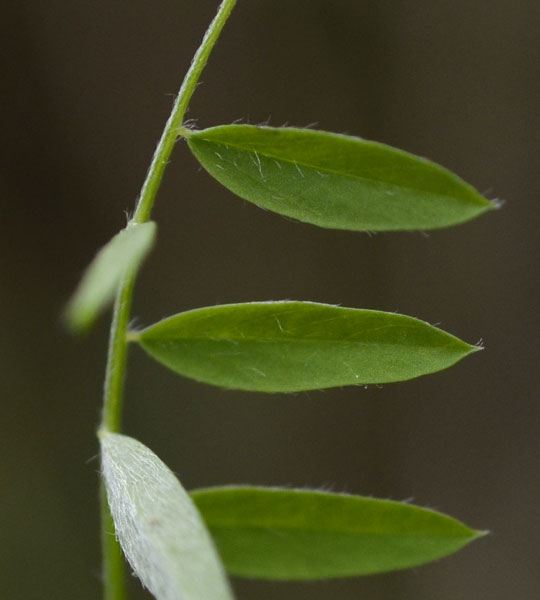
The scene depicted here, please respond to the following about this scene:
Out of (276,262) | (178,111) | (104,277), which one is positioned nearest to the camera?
(104,277)

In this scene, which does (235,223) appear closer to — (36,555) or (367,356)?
(36,555)

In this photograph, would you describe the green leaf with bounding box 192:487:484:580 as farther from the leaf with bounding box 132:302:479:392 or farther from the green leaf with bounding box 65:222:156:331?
the green leaf with bounding box 65:222:156:331

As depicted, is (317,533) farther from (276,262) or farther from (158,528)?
(276,262)

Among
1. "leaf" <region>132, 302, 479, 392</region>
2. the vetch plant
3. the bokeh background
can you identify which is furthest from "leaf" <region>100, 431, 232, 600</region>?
the bokeh background

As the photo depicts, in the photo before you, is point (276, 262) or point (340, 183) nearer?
point (340, 183)

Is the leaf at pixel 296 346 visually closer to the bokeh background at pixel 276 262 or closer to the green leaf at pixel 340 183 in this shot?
the green leaf at pixel 340 183

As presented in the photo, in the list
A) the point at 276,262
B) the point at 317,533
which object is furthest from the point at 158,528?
the point at 276,262
